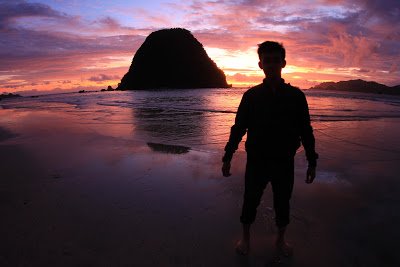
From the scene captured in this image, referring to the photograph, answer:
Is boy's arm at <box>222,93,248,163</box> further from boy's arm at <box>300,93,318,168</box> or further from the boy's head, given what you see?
boy's arm at <box>300,93,318,168</box>

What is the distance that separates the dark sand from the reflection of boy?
519 millimetres

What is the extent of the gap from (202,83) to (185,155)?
104890 millimetres

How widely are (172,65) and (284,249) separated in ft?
370

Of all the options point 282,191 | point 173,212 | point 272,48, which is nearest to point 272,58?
point 272,48

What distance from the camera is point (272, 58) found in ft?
8.80

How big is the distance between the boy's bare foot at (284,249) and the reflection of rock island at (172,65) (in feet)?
342

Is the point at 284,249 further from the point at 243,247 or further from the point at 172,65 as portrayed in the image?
the point at 172,65

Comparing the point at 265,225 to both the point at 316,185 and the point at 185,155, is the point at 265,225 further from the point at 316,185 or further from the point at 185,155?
the point at 185,155

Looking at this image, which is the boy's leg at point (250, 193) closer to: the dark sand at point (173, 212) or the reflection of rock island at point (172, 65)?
the dark sand at point (173, 212)

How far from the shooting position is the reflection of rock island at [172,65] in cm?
10926

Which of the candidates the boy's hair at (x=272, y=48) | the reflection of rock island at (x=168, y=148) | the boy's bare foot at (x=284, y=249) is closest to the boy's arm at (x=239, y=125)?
the boy's hair at (x=272, y=48)

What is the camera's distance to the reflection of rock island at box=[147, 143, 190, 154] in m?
7.02

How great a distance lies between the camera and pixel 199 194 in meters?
4.38

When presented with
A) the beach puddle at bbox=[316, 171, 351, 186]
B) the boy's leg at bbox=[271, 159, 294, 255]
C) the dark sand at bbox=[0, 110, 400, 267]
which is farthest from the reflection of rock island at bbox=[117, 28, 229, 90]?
the boy's leg at bbox=[271, 159, 294, 255]
